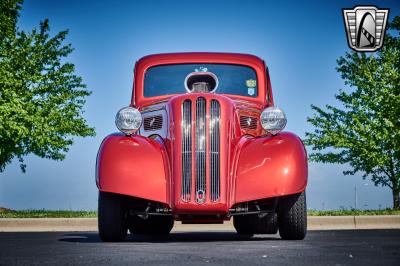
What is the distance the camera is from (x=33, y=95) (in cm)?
2303

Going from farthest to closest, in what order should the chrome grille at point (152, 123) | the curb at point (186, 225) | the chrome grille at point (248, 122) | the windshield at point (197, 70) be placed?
1. the curb at point (186, 225)
2. the windshield at point (197, 70)
3. the chrome grille at point (248, 122)
4. the chrome grille at point (152, 123)

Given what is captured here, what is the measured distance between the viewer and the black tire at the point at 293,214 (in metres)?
7.60

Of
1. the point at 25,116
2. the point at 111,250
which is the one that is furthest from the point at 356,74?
the point at 111,250

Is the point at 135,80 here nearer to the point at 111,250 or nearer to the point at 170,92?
the point at 170,92

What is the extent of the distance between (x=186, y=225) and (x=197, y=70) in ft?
14.7

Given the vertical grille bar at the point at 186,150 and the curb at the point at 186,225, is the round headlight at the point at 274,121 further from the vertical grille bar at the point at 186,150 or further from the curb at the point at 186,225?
the curb at the point at 186,225

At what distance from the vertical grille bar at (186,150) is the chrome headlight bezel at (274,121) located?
2.91 ft

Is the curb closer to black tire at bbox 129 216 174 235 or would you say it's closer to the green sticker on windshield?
black tire at bbox 129 216 174 235

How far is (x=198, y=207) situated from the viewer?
714 cm

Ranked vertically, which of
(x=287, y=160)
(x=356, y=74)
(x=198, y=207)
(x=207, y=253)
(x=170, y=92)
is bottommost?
(x=207, y=253)

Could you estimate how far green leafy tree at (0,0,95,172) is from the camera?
21109 millimetres

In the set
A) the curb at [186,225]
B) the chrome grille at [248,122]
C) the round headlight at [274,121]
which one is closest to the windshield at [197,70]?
the chrome grille at [248,122]

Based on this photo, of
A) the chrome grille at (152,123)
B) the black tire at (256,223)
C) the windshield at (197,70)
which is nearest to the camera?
the chrome grille at (152,123)

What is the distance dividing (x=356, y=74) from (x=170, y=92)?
715 inches
